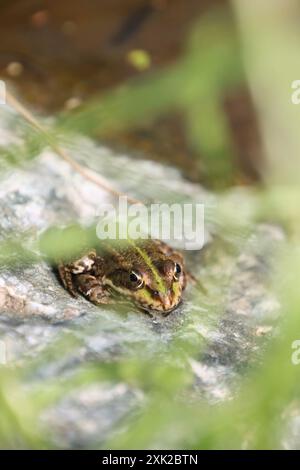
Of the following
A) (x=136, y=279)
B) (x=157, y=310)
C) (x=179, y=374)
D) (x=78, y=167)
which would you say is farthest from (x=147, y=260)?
(x=179, y=374)

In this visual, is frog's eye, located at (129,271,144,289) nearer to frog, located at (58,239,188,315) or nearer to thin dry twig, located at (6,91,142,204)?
frog, located at (58,239,188,315)

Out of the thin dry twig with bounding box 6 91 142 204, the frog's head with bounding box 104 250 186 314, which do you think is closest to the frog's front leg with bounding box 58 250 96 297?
the frog's head with bounding box 104 250 186 314

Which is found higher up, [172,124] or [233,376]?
[172,124]

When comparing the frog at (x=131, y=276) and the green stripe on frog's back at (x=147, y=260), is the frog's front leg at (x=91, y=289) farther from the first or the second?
the green stripe on frog's back at (x=147, y=260)

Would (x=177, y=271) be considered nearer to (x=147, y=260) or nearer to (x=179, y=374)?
(x=147, y=260)

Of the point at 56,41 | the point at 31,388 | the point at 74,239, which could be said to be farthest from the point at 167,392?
the point at 56,41
